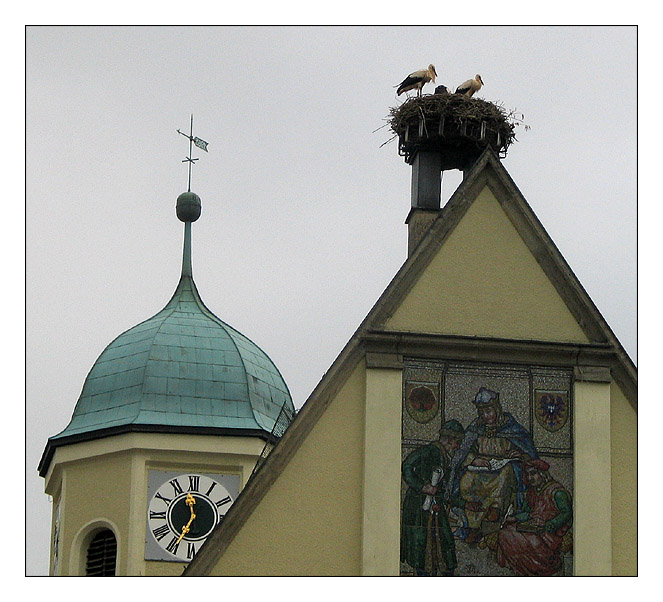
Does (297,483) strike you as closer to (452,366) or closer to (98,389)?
(452,366)

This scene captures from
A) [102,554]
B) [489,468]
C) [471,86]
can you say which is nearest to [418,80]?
[471,86]

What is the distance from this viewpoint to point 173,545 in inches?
1083

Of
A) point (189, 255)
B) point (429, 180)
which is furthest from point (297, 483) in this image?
point (189, 255)

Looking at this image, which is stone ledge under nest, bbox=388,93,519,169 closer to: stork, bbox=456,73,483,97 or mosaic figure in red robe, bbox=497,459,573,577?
stork, bbox=456,73,483,97

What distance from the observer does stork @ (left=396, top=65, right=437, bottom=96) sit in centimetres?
2380

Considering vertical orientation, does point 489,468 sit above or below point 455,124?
below

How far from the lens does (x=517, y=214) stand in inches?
872

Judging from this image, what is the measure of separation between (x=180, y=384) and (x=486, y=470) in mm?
8216

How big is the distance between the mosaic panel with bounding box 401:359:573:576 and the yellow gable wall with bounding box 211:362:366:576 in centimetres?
46

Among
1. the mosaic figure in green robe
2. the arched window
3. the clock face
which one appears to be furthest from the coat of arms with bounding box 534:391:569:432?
the arched window

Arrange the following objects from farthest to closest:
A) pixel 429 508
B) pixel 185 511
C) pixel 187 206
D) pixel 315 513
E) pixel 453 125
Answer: pixel 187 206 → pixel 185 511 → pixel 453 125 → pixel 429 508 → pixel 315 513

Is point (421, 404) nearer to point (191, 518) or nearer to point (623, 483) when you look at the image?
point (623, 483)

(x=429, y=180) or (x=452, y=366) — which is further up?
(x=429, y=180)

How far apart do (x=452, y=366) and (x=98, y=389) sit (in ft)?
27.5
